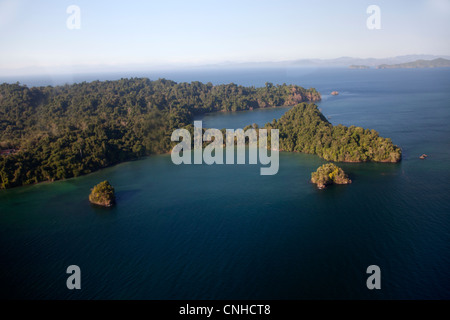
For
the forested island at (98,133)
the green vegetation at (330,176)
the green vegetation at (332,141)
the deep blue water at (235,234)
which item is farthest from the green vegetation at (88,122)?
the green vegetation at (330,176)

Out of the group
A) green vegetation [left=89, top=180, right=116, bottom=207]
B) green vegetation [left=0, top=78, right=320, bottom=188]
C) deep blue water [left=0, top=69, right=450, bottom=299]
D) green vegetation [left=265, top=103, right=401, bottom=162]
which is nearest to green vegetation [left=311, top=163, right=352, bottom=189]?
deep blue water [left=0, top=69, right=450, bottom=299]

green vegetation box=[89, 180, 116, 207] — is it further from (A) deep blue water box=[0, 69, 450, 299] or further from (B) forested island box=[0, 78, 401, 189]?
(B) forested island box=[0, 78, 401, 189]

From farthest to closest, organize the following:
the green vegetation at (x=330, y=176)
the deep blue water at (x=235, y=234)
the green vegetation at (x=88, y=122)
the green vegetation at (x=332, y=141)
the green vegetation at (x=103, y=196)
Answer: the green vegetation at (x=332, y=141) → the green vegetation at (x=88, y=122) → the green vegetation at (x=330, y=176) → the green vegetation at (x=103, y=196) → the deep blue water at (x=235, y=234)

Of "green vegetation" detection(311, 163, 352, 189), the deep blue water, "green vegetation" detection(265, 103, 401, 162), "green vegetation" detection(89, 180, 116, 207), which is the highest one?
"green vegetation" detection(265, 103, 401, 162)

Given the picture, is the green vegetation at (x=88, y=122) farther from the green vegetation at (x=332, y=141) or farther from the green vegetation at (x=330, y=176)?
the green vegetation at (x=330, y=176)

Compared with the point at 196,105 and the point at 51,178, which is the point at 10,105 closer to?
the point at 51,178

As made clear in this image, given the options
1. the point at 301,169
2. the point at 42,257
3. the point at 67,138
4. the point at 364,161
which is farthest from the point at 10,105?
the point at 364,161

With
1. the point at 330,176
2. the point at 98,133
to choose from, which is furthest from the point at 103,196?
the point at 330,176
